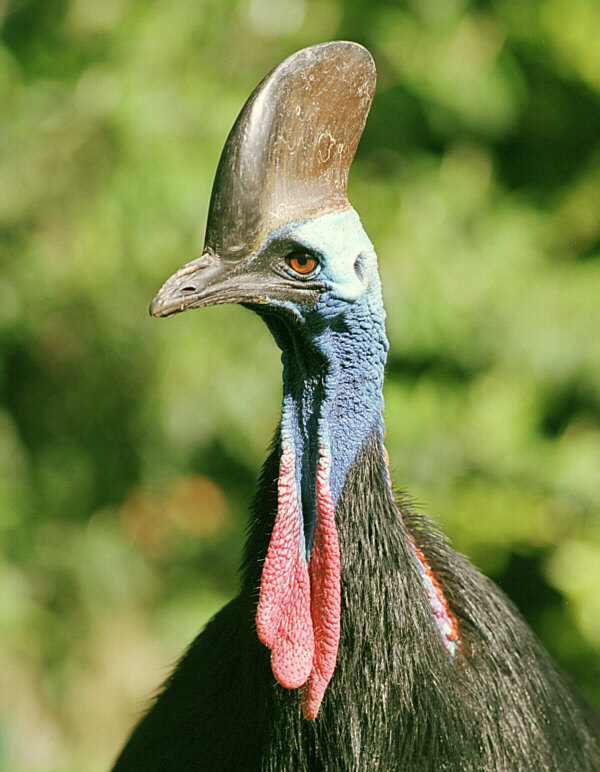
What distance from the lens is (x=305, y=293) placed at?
1451 millimetres

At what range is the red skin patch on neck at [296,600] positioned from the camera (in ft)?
4.91

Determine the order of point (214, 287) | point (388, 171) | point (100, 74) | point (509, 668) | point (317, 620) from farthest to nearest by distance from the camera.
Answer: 1. point (388, 171)
2. point (100, 74)
3. point (509, 668)
4. point (317, 620)
5. point (214, 287)

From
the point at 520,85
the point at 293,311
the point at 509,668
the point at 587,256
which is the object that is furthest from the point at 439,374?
the point at 293,311

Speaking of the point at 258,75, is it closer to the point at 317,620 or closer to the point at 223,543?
the point at 223,543

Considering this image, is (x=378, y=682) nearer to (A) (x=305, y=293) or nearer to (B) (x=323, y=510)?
(B) (x=323, y=510)

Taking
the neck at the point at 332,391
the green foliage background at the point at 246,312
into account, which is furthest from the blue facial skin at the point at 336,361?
the green foliage background at the point at 246,312

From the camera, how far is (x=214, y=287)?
55.6 inches

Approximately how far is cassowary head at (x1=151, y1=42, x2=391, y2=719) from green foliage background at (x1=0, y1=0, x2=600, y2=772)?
6.52 feet

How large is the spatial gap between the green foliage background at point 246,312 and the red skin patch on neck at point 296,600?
2093 millimetres

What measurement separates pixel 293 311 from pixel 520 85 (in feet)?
8.62

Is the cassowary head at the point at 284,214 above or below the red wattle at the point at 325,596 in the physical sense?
above

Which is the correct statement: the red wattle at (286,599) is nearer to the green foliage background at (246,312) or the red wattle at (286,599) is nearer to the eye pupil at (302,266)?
the eye pupil at (302,266)

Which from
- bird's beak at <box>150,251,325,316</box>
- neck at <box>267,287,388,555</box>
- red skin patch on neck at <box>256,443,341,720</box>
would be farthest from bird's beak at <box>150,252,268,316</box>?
red skin patch on neck at <box>256,443,341,720</box>

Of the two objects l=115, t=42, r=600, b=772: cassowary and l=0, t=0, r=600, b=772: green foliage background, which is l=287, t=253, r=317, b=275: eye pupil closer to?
l=115, t=42, r=600, b=772: cassowary
